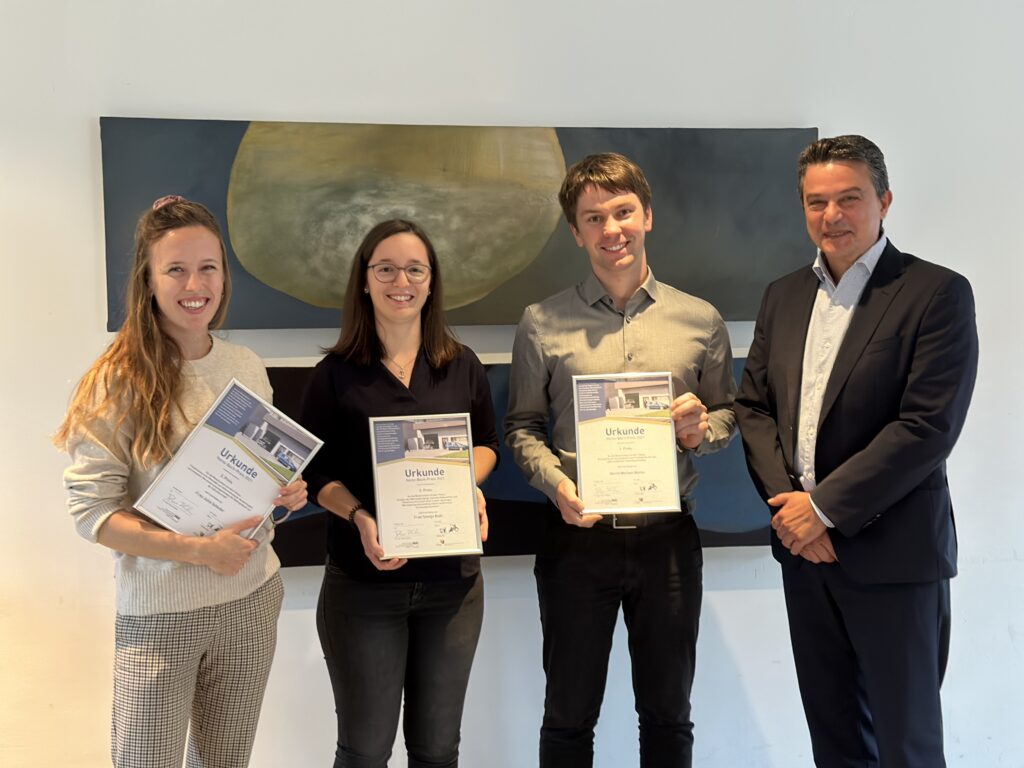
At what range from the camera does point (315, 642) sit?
2586 mm

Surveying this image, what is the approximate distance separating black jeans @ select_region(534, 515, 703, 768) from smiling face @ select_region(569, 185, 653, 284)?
686 millimetres

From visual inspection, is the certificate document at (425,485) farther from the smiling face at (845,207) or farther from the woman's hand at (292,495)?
the smiling face at (845,207)

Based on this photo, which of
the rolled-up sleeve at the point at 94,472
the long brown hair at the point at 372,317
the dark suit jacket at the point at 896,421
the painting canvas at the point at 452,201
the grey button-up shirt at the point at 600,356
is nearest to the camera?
the rolled-up sleeve at the point at 94,472

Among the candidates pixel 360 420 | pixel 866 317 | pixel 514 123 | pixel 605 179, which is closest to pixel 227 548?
pixel 360 420

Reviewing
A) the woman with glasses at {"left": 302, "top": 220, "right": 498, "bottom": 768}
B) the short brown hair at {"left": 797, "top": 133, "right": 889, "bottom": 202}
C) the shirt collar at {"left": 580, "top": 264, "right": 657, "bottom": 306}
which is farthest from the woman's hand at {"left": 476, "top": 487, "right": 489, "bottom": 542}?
the short brown hair at {"left": 797, "top": 133, "right": 889, "bottom": 202}

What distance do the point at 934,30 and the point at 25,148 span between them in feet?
9.69

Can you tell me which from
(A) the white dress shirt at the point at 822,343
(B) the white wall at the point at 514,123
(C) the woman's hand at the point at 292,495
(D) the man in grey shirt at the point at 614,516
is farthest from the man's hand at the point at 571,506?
(B) the white wall at the point at 514,123

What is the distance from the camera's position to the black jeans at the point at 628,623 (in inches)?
77.7

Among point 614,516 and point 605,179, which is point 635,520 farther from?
point 605,179

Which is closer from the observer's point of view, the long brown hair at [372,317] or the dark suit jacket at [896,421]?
the dark suit jacket at [896,421]

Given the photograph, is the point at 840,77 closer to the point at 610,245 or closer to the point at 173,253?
the point at 610,245

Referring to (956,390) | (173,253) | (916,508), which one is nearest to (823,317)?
(956,390)

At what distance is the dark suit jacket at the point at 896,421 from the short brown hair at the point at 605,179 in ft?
1.99

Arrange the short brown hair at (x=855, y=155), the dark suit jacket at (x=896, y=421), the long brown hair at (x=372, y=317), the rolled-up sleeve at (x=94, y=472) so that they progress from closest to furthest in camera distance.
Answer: the rolled-up sleeve at (x=94, y=472), the dark suit jacket at (x=896, y=421), the short brown hair at (x=855, y=155), the long brown hair at (x=372, y=317)
